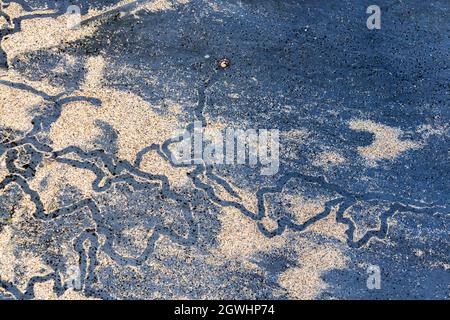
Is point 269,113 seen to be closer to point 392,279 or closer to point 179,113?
→ point 179,113

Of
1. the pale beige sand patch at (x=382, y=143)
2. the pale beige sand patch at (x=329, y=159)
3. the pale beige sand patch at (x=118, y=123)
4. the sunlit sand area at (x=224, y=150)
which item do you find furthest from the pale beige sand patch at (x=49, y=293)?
the pale beige sand patch at (x=382, y=143)

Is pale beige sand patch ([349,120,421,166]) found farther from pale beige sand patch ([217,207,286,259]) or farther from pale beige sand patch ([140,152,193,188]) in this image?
pale beige sand patch ([140,152,193,188])

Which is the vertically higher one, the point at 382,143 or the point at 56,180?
the point at 382,143

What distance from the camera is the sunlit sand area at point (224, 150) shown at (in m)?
2.14

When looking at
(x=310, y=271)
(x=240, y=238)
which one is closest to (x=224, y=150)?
(x=240, y=238)

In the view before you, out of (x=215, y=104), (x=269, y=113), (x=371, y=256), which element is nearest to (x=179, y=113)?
(x=215, y=104)

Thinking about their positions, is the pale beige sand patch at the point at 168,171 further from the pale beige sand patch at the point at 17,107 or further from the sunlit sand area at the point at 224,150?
the pale beige sand patch at the point at 17,107

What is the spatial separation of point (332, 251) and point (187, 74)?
37.7 inches

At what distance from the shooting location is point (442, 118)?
2.30m

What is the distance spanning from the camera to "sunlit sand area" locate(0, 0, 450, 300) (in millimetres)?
2139

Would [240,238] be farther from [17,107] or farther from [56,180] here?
[17,107]

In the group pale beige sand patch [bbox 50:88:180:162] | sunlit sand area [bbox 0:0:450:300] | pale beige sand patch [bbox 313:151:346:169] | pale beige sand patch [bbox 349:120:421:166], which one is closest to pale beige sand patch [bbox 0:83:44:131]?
sunlit sand area [bbox 0:0:450:300]

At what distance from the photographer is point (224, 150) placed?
7.27 ft

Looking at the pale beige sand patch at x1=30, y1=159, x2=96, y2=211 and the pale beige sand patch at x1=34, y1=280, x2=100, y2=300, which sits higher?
the pale beige sand patch at x1=30, y1=159, x2=96, y2=211
